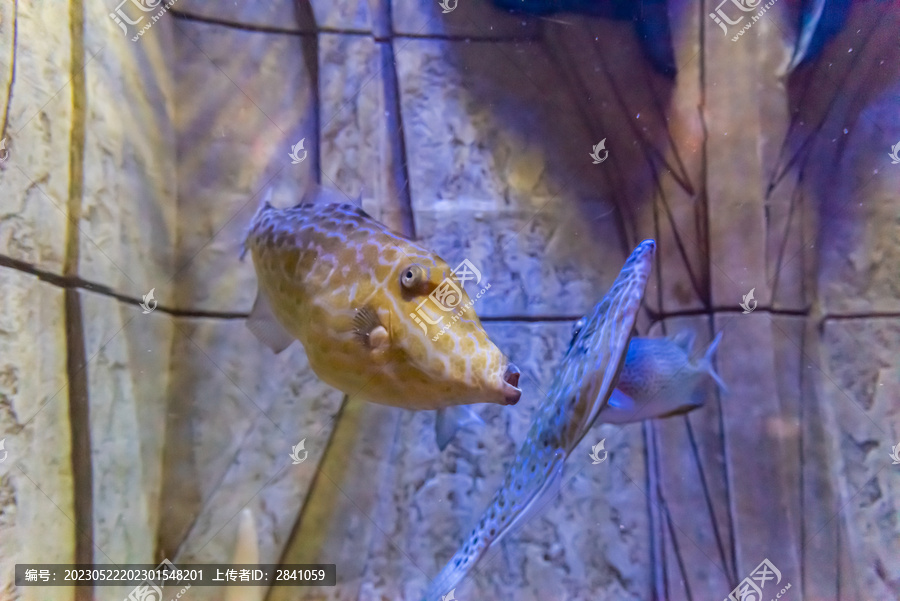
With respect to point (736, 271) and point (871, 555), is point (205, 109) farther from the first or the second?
point (871, 555)

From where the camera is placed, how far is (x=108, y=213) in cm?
264

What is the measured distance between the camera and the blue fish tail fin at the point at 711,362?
265cm

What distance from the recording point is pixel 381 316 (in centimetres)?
163

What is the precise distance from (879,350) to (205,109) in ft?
15.0

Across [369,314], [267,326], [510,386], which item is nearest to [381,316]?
[369,314]

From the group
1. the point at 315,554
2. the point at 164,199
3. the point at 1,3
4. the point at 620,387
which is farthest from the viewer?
the point at 164,199

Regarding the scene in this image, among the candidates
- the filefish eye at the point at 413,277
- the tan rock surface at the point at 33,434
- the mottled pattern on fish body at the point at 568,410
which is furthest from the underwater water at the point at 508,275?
→ the filefish eye at the point at 413,277

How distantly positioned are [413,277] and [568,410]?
66cm

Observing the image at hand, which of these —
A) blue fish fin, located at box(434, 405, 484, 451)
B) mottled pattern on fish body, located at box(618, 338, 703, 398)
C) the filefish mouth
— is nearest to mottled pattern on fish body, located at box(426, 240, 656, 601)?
the filefish mouth

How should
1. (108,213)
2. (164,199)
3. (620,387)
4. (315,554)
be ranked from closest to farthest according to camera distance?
(620,387) < (108,213) < (315,554) < (164,199)

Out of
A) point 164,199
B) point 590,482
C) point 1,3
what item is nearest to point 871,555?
point 590,482

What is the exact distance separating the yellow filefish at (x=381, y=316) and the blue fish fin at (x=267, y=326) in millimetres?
388
